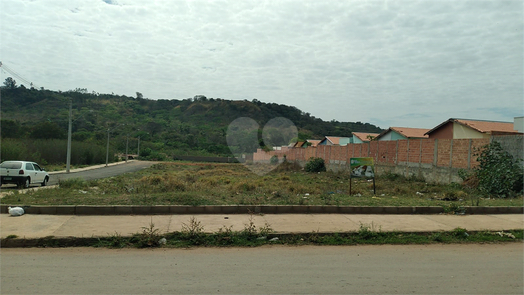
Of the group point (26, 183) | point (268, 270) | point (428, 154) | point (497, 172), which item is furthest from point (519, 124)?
point (26, 183)

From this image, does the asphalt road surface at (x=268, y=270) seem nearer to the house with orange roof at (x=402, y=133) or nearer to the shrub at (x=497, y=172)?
the shrub at (x=497, y=172)

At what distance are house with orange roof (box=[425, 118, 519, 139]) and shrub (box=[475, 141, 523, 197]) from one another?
13.7m

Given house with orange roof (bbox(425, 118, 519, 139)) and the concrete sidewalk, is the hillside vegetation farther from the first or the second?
the concrete sidewalk

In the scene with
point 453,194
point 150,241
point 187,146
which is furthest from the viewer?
point 187,146

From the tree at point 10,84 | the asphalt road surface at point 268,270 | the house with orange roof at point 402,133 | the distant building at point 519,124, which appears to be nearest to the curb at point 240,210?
the asphalt road surface at point 268,270

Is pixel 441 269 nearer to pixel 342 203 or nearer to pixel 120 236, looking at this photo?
pixel 342 203

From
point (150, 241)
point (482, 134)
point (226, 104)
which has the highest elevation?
point (226, 104)

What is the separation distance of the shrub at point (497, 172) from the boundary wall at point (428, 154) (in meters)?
0.37

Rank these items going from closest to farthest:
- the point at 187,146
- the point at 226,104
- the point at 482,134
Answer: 1. the point at 482,134
2. the point at 187,146
3. the point at 226,104

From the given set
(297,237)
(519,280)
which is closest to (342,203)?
(297,237)

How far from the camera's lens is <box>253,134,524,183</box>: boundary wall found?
1832cm

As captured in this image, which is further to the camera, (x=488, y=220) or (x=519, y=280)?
(x=488, y=220)

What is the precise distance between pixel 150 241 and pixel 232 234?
1747 millimetres

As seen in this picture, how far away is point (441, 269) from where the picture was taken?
623cm
